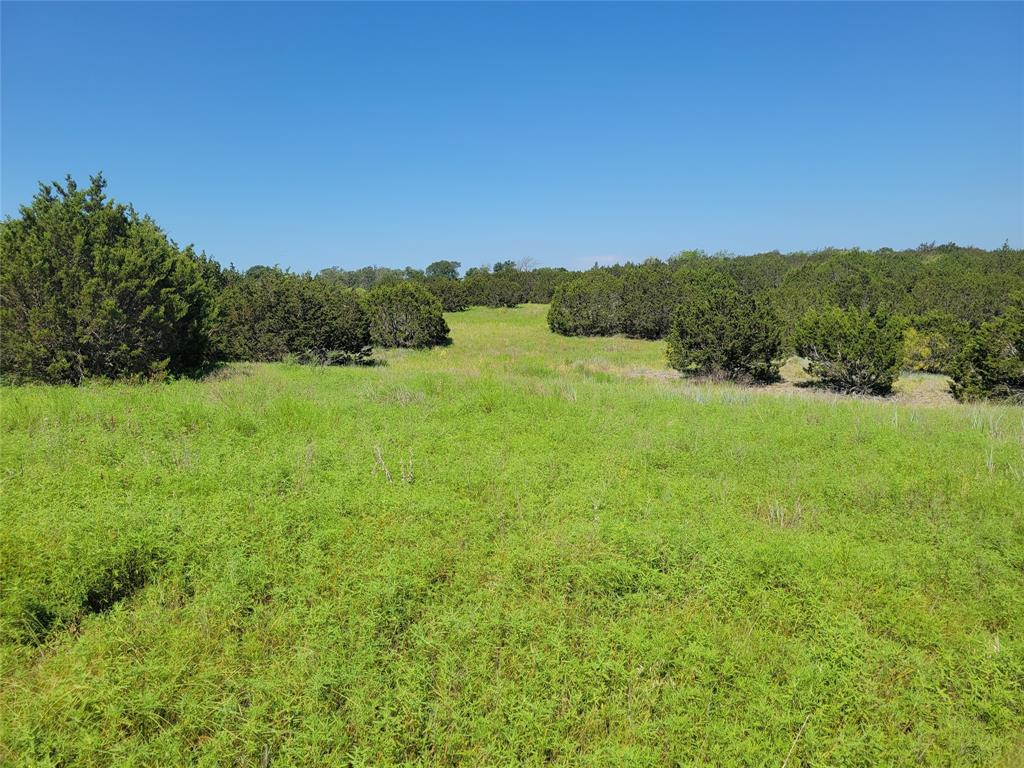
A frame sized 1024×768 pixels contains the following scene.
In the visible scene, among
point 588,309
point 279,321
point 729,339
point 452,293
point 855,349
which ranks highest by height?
point 452,293

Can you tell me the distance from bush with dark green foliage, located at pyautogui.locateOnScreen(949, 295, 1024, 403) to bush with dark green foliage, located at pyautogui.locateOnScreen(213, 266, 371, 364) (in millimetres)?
22203

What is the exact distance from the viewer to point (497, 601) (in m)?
3.62

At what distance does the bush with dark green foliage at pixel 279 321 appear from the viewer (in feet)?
62.5

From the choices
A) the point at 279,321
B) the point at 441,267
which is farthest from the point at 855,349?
the point at 441,267

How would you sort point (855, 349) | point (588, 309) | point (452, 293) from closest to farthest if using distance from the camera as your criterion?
point (855, 349)
point (588, 309)
point (452, 293)

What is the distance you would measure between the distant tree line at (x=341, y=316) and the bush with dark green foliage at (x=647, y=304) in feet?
0.41

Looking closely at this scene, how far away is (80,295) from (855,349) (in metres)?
22.7

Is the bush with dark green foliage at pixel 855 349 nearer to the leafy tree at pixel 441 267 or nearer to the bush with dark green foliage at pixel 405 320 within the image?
the bush with dark green foliage at pixel 405 320

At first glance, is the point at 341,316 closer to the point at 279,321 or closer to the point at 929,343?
the point at 279,321

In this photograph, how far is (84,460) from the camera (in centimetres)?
541

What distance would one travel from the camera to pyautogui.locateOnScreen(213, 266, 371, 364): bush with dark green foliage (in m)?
19.1

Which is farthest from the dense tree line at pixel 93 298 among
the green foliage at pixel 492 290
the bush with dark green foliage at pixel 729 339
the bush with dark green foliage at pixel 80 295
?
the green foliage at pixel 492 290

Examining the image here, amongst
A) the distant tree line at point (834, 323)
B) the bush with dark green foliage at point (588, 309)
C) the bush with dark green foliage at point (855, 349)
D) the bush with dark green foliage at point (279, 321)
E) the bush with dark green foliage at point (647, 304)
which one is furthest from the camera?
the bush with dark green foliage at point (588, 309)

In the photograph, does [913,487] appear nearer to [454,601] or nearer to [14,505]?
[454,601]
